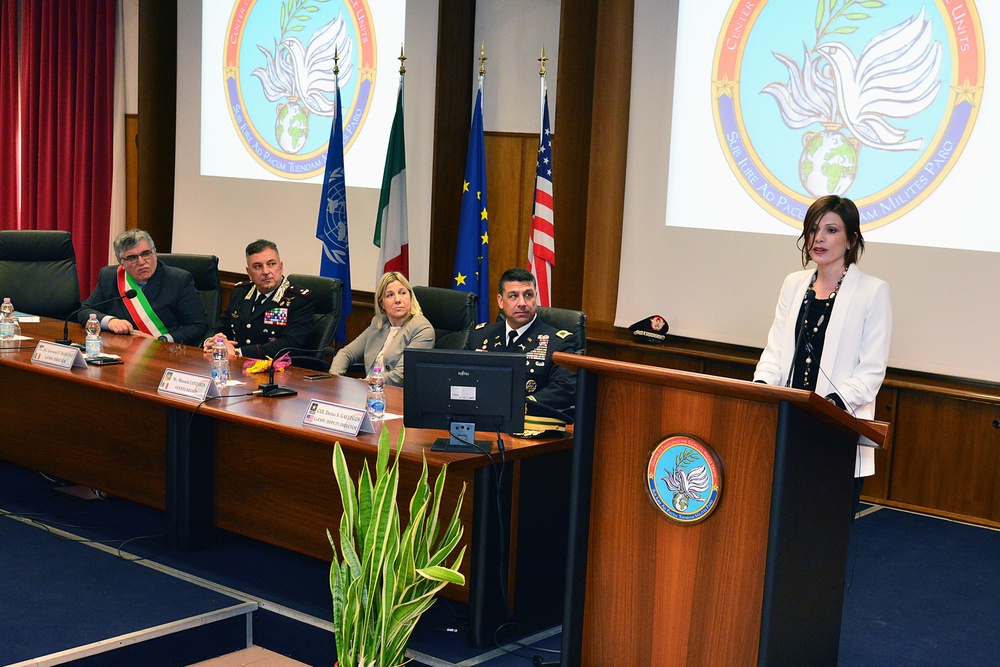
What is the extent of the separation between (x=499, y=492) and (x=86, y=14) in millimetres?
6131

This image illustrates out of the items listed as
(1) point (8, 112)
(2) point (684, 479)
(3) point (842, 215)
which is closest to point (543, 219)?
(3) point (842, 215)

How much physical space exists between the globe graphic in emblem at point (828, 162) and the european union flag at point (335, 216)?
2485 mm

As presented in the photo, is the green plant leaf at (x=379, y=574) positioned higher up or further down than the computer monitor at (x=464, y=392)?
further down

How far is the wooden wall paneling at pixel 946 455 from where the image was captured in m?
4.10

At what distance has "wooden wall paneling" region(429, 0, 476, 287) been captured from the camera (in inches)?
221

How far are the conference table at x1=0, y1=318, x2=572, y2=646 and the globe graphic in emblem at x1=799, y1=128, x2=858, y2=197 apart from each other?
2.04 meters

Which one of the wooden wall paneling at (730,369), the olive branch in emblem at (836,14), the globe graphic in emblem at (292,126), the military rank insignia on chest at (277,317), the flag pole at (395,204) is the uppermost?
the olive branch in emblem at (836,14)

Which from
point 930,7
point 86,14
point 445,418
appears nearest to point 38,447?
point 445,418

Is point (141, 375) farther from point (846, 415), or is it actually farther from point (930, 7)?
point (930, 7)

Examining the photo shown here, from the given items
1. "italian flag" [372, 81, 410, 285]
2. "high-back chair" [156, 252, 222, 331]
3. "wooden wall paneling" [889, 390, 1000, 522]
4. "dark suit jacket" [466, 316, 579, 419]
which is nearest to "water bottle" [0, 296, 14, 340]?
"high-back chair" [156, 252, 222, 331]

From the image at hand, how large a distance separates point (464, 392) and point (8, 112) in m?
6.69

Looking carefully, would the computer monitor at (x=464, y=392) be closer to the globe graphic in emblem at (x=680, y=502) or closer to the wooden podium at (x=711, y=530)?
the wooden podium at (x=711, y=530)

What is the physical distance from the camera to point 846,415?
2.10 m

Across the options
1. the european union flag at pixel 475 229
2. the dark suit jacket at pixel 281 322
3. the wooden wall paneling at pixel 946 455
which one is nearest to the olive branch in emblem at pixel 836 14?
the wooden wall paneling at pixel 946 455
